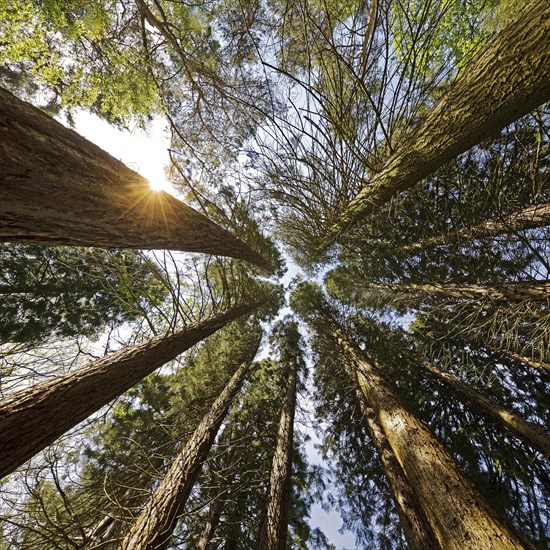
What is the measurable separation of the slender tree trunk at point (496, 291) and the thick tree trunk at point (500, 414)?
2408mm

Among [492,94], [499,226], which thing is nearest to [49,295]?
[492,94]

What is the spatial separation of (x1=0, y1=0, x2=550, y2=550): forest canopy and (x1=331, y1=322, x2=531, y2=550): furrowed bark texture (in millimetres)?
22

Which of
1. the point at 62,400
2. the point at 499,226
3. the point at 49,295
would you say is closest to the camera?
the point at 62,400

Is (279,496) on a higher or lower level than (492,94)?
lower

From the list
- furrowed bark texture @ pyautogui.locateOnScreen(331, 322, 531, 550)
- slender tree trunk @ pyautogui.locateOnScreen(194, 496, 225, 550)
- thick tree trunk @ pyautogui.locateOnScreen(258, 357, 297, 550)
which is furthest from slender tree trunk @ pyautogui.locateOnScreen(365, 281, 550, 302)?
slender tree trunk @ pyautogui.locateOnScreen(194, 496, 225, 550)

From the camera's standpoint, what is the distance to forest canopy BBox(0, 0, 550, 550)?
1.79m

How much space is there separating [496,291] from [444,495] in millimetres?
3228

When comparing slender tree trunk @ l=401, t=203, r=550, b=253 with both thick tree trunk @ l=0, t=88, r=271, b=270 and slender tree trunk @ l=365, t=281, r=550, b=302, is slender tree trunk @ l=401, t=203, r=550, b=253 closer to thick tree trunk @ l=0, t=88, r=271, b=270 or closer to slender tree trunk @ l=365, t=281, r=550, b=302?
slender tree trunk @ l=365, t=281, r=550, b=302

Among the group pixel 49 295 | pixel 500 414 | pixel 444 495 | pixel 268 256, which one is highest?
pixel 49 295

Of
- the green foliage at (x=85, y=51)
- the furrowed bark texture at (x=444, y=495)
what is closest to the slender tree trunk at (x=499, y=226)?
the furrowed bark texture at (x=444, y=495)

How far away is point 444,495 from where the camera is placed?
2.23 m

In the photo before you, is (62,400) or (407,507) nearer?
(62,400)

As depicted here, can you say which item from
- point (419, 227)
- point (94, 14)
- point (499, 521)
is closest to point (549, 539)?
point (499, 521)

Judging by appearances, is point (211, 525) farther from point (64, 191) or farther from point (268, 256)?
point (268, 256)
